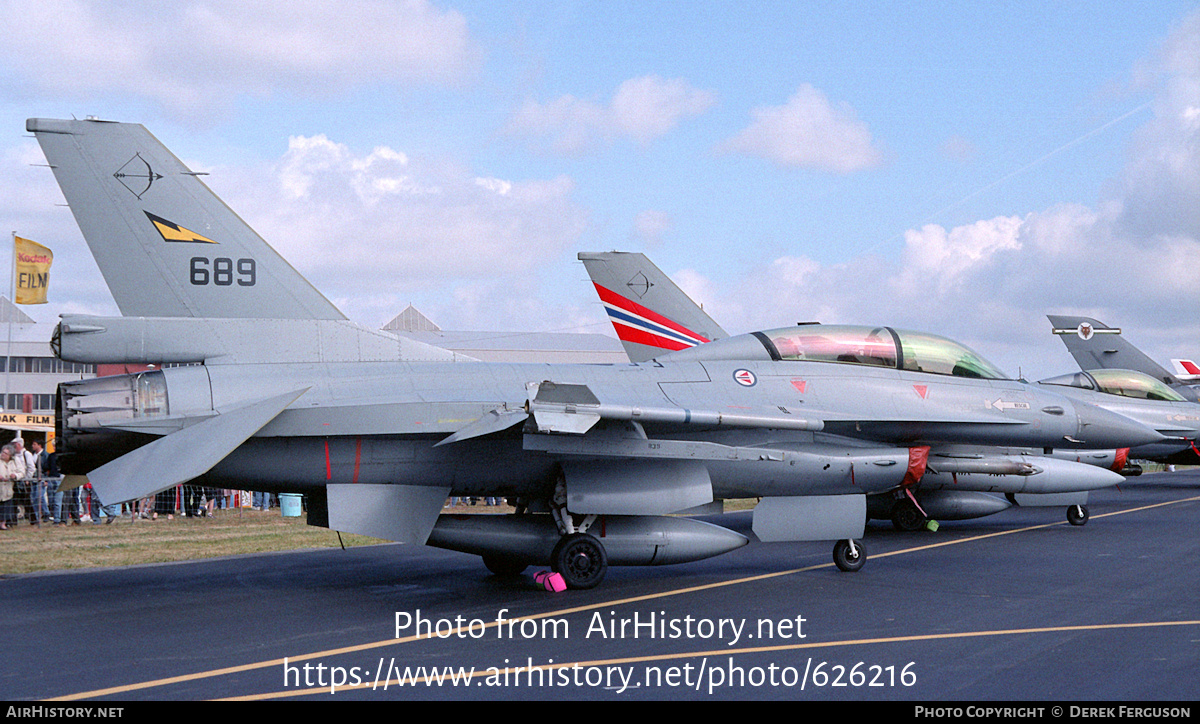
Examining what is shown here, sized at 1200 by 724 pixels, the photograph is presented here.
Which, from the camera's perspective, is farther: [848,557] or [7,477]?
[7,477]

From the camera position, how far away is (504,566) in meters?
10.8

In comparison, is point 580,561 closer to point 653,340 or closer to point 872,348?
point 872,348

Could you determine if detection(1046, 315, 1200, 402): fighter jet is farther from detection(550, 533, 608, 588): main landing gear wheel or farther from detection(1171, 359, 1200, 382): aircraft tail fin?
detection(550, 533, 608, 588): main landing gear wheel

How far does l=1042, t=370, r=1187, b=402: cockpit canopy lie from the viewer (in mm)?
20406

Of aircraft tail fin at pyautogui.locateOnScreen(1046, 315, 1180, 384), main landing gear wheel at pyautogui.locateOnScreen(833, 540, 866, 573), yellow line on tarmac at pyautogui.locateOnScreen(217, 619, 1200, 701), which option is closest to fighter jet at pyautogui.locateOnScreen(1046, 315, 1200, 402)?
aircraft tail fin at pyautogui.locateOnScreen(1046, 315, 1180, 384)

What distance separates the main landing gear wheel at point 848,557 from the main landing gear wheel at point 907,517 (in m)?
4.99

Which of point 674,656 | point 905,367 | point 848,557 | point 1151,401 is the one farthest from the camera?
point 1151,401

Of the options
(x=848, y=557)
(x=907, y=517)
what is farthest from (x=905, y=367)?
(x=907, y=517)

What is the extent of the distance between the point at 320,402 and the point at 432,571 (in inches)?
129

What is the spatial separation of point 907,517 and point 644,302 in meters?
7.06

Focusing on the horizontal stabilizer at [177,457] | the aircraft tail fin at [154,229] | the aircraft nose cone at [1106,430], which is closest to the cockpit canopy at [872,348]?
the aircraft nose cone at [1106,430]

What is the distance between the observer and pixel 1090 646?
701 cm
